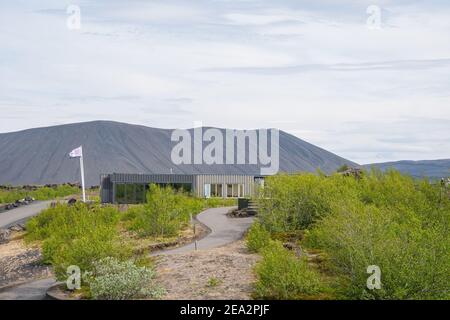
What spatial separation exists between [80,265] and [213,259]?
4.29 meters

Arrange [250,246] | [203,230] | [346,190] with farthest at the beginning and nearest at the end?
1. [203,230]
2. [346,190]
3. [250,246]

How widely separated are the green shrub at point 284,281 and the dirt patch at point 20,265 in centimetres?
991

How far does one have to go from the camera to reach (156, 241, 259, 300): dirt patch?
18928 mm

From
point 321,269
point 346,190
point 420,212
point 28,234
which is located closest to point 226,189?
point 28,234

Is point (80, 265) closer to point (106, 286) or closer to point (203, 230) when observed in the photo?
point (106, 286)

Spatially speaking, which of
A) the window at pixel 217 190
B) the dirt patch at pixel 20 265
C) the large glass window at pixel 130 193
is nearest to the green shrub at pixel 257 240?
the dirt patch at pixel 20 265

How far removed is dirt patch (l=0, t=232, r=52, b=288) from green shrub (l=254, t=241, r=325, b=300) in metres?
9.91

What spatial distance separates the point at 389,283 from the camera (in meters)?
17.5

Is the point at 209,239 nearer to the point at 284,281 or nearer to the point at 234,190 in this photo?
the point at 284,281

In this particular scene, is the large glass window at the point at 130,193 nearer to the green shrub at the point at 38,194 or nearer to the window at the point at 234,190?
the window at the point at 234,190

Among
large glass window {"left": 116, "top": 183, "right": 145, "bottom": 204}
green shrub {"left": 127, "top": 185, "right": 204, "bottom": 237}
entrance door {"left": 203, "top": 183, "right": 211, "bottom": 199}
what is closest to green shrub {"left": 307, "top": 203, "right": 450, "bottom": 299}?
green shrub {"left": 127, "top": 185, "right": 204, "bottom": 237}

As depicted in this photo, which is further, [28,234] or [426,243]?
[28,234]

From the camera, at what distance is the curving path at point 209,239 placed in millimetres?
21453
